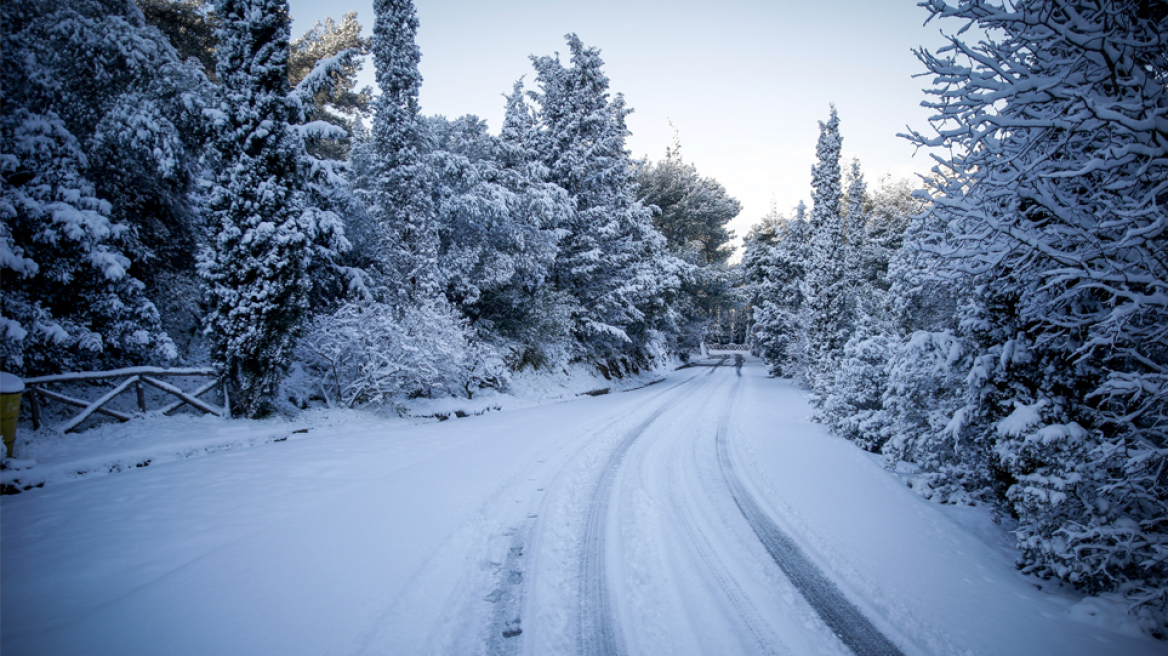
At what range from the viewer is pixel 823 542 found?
14.6ft

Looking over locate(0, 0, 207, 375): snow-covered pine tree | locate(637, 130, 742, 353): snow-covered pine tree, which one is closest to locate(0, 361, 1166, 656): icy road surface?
locate(0, 0, 207, 375): snow-covered pine tree

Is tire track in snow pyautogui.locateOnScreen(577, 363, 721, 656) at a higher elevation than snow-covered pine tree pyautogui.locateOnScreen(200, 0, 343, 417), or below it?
below

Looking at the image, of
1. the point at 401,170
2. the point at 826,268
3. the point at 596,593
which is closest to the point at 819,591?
the point at 596,593

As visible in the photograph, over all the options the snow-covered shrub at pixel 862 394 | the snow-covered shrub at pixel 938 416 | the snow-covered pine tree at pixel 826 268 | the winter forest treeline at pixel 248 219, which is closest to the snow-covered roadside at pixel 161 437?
the winter forest treeline at pixel 248 219

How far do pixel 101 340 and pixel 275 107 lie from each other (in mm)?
5577

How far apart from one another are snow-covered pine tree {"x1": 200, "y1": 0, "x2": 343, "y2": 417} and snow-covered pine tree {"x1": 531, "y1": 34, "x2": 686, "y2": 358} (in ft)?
37.2

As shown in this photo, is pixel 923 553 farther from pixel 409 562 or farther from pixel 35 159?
pixel 35 159

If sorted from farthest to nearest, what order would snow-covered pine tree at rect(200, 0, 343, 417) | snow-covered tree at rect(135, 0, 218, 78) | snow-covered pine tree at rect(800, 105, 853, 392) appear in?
snow-covered pine tree at rect(800, 105, 853, 392)
snow-covered tree at rect(135, 0, 218, 78)
snow-covered pine tree at rect(200, 0, 343, 417)

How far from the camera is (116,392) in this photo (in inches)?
291

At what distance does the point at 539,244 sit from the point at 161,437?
40.6ft

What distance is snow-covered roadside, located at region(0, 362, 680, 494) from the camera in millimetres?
5543

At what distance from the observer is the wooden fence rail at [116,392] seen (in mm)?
6613

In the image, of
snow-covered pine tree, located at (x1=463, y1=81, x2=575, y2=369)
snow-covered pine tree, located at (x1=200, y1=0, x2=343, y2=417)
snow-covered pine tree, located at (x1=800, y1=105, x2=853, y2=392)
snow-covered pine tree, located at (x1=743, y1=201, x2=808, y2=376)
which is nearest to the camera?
snow-covered pine tree, located at (x1=200, y1=0, x2=343, y2=417)

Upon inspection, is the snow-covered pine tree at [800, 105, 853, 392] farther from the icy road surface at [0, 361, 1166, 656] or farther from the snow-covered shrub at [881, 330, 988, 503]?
the icy road surface at [0, 361, 1166, 656]
